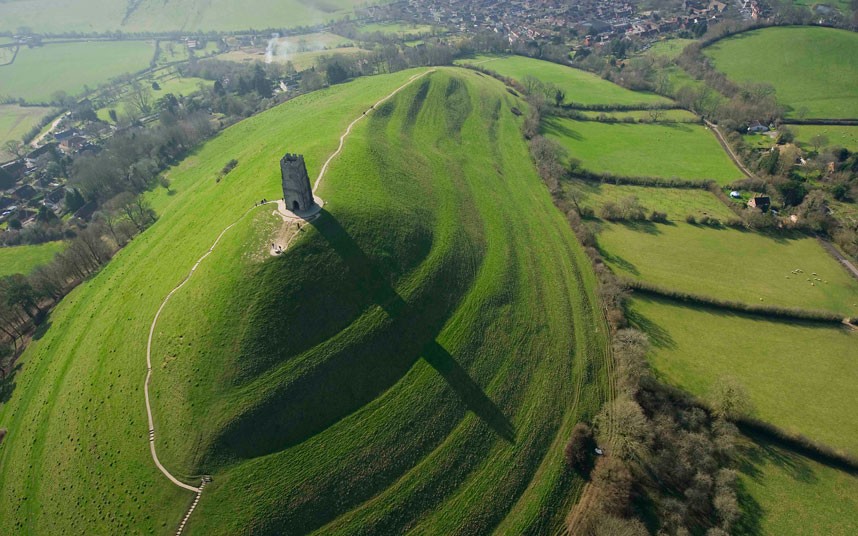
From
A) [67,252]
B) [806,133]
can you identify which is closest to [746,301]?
[806,133]

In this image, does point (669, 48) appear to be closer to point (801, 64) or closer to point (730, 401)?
point (801, 64)

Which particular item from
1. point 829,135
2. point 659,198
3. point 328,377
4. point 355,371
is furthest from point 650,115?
point 328,377

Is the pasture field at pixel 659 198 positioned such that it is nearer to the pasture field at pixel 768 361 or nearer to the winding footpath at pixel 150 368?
the pasture field at pixel 768 361

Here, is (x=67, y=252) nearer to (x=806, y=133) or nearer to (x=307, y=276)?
(x=307, y=276)

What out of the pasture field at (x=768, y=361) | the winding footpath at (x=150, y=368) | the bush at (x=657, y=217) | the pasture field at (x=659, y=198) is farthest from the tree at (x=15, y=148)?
the bush at (x=657, y=217)

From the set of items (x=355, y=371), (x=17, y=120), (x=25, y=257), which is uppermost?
(x=17, y=120)

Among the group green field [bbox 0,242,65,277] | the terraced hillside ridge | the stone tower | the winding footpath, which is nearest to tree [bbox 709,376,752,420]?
→ the terraced hillside ridge
